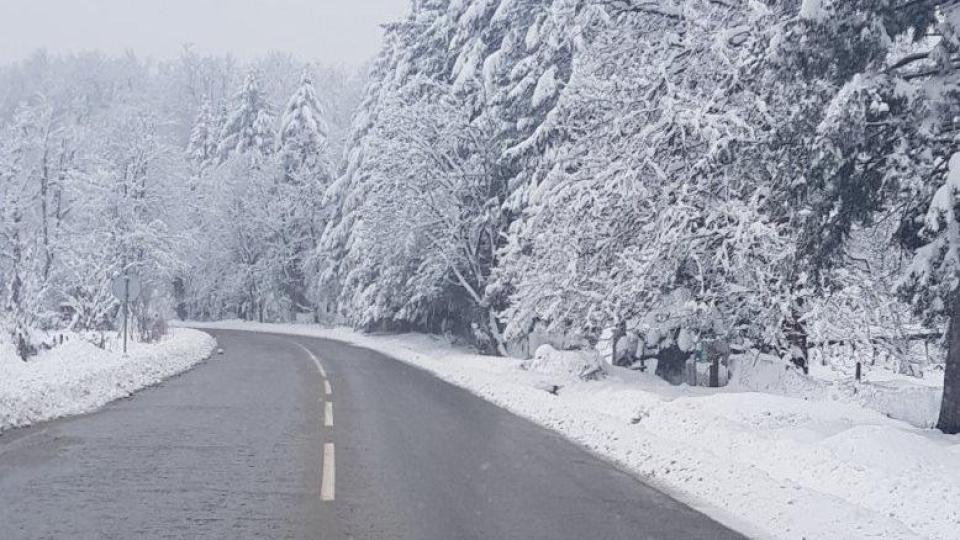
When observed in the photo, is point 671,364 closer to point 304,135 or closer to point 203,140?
point 304,135

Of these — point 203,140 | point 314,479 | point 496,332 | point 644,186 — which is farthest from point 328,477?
point 203,140

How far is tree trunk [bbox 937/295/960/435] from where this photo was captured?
35.6 feet

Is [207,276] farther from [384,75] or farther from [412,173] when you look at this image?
[412,173]

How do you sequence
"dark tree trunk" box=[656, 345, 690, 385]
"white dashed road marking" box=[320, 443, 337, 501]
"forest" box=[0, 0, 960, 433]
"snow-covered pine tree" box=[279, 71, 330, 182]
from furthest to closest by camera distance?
"snow-covered pine tree" box=[279, 71, 330, 182] → "dark tree trunk" box=[656, 345, 690, 385] → "forest" box=[0, 0, 960, 433] → "white dashed road marking" box=[320, 443, 337, 501]

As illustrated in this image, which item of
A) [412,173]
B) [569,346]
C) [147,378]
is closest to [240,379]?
[147,378]

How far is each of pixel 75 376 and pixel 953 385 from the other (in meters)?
14.3

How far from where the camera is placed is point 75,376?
15.5 metres

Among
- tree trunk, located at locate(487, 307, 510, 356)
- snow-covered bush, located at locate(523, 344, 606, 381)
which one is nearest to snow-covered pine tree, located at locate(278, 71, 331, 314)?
tree trunk, located at locate(487, 307, 510, 356)

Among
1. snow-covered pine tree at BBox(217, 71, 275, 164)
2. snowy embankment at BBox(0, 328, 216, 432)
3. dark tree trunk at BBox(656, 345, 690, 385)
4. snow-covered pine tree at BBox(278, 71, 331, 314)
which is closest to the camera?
snowy embankment at BBox(0, 328, 216, 432)

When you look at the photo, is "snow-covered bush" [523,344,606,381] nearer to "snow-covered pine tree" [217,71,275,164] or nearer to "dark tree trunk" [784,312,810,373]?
"dark tree trunk" [784,312,810,373]

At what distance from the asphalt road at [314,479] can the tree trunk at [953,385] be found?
4714 mm

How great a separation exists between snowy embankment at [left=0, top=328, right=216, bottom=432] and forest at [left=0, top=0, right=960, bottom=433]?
5.20ft

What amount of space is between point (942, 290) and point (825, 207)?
165cm

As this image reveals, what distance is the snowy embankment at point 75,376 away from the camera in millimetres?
12508
